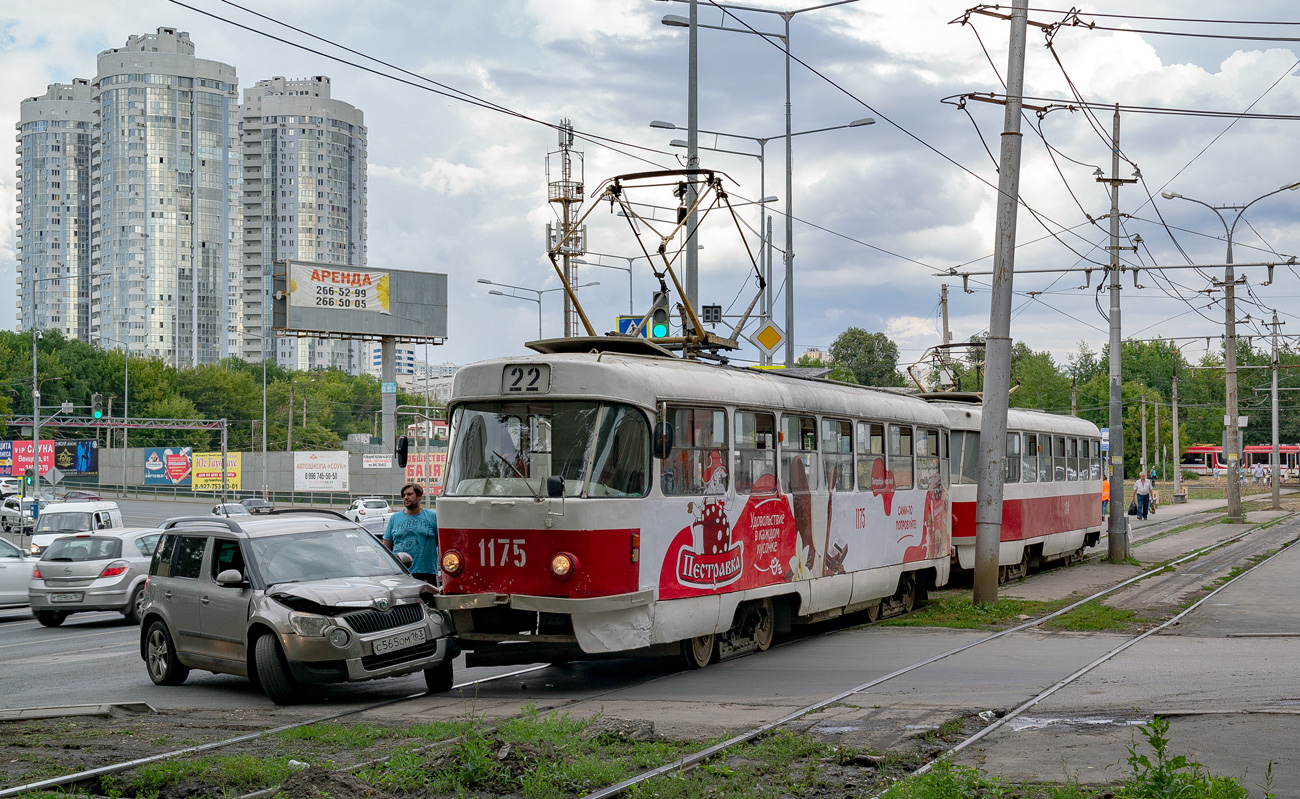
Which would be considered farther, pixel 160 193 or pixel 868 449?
pixel 160 193

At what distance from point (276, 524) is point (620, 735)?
488cm

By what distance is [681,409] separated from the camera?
12.2 m

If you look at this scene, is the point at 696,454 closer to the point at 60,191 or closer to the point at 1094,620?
the point at 1094,620

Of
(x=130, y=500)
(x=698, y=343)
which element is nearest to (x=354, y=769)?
(x=698, y=343)

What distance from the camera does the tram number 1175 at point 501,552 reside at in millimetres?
11273

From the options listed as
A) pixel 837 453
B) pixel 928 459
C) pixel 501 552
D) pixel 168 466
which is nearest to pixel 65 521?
pixel 928 459

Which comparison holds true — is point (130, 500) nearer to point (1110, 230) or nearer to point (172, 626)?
point (1110, 230)

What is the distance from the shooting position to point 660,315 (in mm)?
18594

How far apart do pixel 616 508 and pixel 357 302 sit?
5337 centimetres

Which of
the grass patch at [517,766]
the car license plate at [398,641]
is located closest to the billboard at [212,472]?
the car license plate at [398,641]

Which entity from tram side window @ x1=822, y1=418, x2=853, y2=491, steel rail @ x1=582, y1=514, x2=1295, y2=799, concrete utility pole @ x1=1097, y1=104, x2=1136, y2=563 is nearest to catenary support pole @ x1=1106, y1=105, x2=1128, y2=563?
concrete utility pole @ x1=1097, y1=104, x2=1136, y2=563

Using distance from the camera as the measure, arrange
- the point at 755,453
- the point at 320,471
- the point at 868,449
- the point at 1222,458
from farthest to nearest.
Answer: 1. the point at 1222,458
2. the point at 320,471
3. the point at 868,449
4. the point at 755,453

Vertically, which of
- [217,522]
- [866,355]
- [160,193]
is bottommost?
[217,522]

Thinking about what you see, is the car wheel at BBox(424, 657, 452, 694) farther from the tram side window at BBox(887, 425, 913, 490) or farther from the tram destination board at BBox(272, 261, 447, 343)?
the tram destination board at BBox(272, 261, 447, 343)
